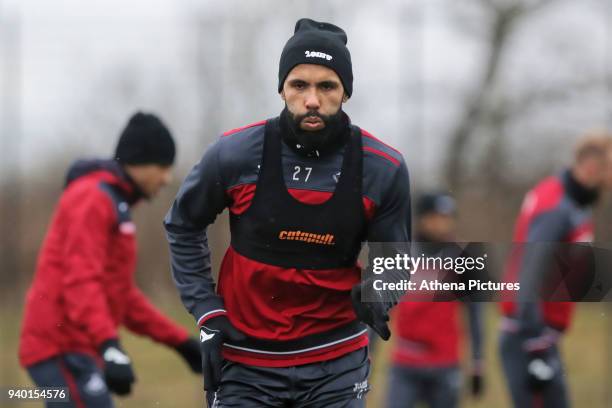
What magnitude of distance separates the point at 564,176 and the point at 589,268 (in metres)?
0.68

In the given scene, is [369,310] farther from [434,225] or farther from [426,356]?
[434,225]

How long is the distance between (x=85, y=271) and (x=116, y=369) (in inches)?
18.3

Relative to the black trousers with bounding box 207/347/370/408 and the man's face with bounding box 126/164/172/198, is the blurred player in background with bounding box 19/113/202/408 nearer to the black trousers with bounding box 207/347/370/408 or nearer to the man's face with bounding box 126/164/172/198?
the man's face with bounding box 126/164/172/198

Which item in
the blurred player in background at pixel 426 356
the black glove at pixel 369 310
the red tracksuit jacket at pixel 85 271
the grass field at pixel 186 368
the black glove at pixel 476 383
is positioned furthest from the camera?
the grass field at pixel 186 368

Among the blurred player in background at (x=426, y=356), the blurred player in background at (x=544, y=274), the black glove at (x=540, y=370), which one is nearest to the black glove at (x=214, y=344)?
the blurred player in background at (x=544, y=274)

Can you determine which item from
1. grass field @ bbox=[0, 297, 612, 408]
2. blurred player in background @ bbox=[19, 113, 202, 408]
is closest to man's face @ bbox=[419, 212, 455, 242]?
grass field @ bbox=[0, 297, 612, 408]

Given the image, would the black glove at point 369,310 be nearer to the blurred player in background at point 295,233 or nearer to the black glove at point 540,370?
the blurred player in background at point 295,233

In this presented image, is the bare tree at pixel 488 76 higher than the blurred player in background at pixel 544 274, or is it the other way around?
the bare tree at pixel 488 76

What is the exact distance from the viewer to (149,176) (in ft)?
16.2

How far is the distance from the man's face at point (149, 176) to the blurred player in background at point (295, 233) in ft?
4.20

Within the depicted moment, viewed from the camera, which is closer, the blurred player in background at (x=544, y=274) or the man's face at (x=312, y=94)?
the man's face at (x=312, y=94)

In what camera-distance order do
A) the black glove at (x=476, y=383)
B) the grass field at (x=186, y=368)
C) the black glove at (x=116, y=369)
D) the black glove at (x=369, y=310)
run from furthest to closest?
1. the grass field at (x=186, y=368)
2. the black glove at (x=476, y=383)
3. the black glove at (x=116, y=369)
4. the black glove at (x=369, y=310)

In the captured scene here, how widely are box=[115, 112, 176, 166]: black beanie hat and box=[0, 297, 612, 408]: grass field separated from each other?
3.14 metres

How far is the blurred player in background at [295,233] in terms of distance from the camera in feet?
11.5
